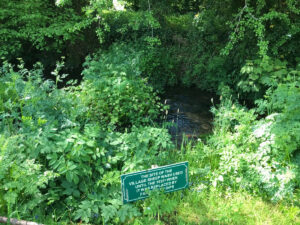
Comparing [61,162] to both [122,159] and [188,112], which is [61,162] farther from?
[188,112]

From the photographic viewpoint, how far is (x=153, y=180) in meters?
2.95

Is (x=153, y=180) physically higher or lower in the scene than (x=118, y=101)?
lower

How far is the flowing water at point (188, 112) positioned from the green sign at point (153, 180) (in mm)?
2416

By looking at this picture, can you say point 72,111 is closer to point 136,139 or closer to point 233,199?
point 136,139

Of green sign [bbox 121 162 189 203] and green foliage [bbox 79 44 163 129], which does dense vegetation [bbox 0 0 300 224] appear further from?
green sign [bbox 121 162 189 203]

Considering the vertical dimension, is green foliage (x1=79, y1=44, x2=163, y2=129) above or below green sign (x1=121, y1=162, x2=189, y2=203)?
above

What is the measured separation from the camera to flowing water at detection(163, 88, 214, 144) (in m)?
6.48

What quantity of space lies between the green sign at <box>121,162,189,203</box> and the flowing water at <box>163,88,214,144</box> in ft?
7.93

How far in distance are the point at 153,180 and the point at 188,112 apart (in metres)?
4.92

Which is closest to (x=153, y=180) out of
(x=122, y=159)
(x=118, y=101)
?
(x=122, y=159)

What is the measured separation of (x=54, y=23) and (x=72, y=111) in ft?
21.5

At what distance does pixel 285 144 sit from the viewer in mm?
3502

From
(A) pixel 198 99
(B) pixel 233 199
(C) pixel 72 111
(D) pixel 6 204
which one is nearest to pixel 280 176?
(B) pixel 233 199

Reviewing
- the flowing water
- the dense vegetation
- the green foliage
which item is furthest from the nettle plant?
the flowing water
